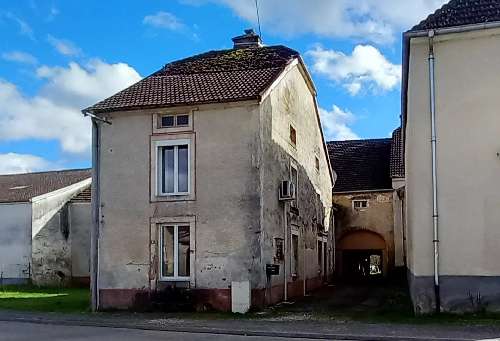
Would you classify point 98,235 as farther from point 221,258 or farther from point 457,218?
point 457,218

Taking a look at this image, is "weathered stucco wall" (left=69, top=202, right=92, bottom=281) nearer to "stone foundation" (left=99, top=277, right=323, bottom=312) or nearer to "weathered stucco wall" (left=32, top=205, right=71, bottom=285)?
"weathered stucco wall" (left=32, top=205, right=71, bottom=285)

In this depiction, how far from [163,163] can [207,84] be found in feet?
10.0

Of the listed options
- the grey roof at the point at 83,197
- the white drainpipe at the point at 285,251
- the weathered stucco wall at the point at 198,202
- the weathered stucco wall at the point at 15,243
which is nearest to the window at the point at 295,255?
the white drainpipe at the point at 285,251

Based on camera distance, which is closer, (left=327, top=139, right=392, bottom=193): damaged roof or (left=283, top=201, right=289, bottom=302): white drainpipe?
(left=283, top=201, right=289, bottom=302): white drainpipe

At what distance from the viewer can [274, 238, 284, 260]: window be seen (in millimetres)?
20188

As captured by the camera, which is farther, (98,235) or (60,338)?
(98,235)

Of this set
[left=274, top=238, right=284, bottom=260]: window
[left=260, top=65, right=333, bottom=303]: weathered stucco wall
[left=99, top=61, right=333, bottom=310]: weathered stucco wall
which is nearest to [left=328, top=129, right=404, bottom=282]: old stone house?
[left=260, top=65, right=333, bottom=303]: weathered stucco wall

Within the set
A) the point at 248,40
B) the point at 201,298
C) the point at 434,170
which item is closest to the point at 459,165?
the point at 434,170

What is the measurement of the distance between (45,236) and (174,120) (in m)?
16.6

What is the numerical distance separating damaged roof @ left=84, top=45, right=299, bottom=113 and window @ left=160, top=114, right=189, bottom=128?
53cm

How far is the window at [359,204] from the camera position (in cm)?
3841

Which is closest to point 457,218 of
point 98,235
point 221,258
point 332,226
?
point 221,258

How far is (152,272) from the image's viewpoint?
62.2 ft

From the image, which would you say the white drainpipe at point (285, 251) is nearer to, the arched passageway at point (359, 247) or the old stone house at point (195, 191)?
the old stone house at point (195, 191)
